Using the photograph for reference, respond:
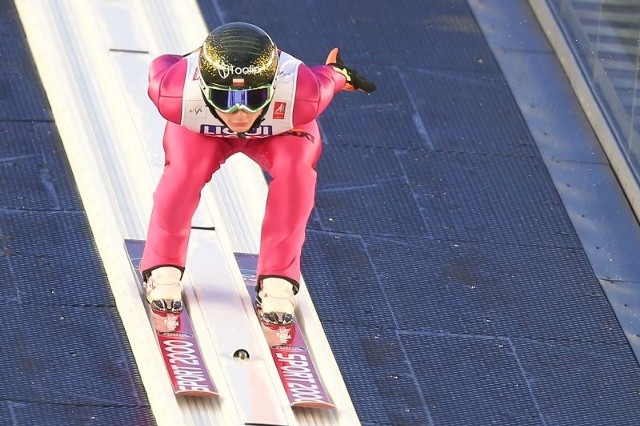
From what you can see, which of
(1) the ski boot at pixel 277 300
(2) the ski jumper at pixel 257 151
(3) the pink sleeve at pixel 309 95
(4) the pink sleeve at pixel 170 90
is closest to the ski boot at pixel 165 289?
(2) the ski jumper at pixel 257 151

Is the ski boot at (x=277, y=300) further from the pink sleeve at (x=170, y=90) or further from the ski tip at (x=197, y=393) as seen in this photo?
the pink sleeve at (x=170, y=90)

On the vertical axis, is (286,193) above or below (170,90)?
below

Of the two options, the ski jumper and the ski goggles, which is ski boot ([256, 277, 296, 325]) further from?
the ski goggles

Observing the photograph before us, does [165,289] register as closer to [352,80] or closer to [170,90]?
[170,90]

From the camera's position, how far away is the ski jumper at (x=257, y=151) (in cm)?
558

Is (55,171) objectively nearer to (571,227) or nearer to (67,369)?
(67,369)

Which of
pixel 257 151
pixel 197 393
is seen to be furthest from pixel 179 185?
pixel 197 393

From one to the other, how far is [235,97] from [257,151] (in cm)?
38

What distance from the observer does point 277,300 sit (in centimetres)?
594

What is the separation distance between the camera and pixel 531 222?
23.1 ft

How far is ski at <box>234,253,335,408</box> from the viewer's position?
19.0 feet

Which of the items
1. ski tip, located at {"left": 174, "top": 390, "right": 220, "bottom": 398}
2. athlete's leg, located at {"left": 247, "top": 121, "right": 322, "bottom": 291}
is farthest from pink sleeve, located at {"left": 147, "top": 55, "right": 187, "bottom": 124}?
ski tip, located at {"left": 174, "top": 390, "right": 220, "bottom": 398}

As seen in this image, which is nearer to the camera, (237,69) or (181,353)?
(237,69)

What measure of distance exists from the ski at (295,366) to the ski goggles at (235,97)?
87 cm
